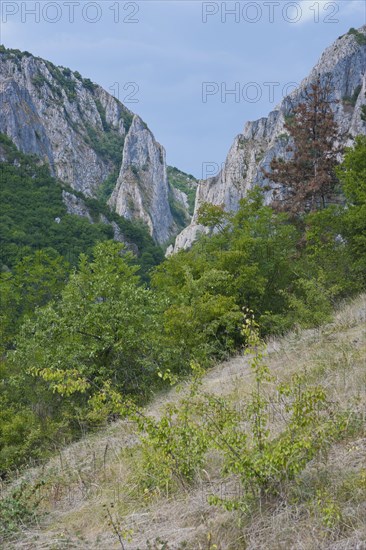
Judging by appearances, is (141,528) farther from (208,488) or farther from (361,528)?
(361,528)

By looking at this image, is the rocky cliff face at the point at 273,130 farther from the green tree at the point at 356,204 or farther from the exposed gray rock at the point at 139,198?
the green tree at the point at 356,204

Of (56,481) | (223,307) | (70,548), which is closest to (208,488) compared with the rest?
(70,548)

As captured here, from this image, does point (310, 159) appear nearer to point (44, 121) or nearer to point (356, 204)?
point (356, 204)

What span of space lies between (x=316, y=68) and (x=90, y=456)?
442 feet

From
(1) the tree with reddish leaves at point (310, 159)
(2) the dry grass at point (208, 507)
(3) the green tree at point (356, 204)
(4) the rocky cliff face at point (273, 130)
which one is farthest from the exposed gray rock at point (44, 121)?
(2) the dry grass at point (208, 507)

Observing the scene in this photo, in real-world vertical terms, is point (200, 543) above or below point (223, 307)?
below

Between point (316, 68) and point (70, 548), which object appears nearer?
point (70, 548)

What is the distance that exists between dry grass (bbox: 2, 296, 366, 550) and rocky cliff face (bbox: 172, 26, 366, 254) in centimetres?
9178

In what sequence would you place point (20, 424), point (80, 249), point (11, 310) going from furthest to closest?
1. point (80, 249)
2. point (11, 310)
3. point (20, 424)

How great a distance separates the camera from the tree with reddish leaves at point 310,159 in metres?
25.8

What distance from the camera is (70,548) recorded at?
4.14 metres

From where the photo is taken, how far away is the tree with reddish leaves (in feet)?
84.5

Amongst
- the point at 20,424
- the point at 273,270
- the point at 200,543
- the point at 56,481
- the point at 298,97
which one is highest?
the point at 298,97

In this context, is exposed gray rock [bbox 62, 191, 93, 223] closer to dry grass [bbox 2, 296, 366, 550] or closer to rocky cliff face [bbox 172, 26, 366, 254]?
rocky cliff face [bbox 172, 26, 366, 254]
